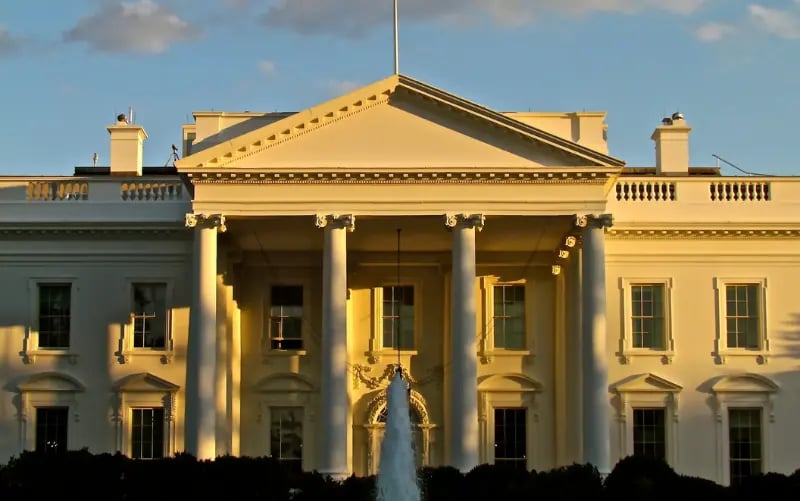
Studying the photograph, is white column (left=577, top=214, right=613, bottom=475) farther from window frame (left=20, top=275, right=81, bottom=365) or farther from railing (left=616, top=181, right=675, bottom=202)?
window frame (left=20, top=275, right=81, bottom=365)

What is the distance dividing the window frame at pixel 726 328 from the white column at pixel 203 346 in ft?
42.8

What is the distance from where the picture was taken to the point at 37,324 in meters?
35.2

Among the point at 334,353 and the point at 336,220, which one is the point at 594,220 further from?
the point at 334,353

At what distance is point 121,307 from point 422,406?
8454 millimetres

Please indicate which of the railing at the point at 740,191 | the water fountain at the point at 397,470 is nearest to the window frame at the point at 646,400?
the railing at the point at 740,191

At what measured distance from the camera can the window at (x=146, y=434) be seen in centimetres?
3497

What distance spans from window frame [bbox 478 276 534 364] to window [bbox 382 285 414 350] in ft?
6.63

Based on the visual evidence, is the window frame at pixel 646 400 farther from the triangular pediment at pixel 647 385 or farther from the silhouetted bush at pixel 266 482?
the silhouetted bush at pixel 266 482

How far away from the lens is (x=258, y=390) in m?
36.1

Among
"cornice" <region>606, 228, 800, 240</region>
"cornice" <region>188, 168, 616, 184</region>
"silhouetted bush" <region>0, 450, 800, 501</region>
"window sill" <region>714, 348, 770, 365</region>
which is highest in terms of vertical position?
"cornice" <region>188, 168, 616, 184</region>

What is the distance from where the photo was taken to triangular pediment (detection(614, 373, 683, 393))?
34.8m

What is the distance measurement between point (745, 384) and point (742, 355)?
75 centimetres

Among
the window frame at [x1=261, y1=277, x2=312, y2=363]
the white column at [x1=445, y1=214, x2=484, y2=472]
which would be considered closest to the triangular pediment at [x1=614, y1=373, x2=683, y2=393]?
the white column at [x1=445, y1=214, x2=484, y2=472]

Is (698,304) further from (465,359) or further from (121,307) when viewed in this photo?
(121,307)
